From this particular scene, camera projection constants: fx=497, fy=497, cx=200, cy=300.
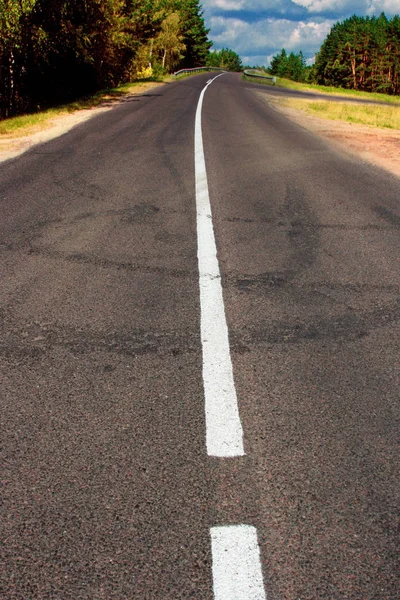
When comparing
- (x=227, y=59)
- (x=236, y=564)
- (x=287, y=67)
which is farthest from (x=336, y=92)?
(x=227, y=59)

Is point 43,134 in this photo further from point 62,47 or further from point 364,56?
point 364,56

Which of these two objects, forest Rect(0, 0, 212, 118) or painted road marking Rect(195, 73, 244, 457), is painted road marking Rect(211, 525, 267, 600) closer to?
painted road marking Rect(195, 73, 244, 457)

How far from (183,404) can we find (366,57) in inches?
3895

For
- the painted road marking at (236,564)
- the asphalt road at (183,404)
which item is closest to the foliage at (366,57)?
the asphalt road at (183,404)

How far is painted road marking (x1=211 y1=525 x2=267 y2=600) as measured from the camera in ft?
5.91

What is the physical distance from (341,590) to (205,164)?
8.92 meters

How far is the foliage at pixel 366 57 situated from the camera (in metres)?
82.7

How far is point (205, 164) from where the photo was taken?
32.5 feet

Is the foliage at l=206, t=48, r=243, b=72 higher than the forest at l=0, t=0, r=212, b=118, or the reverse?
the foliage at l=206, t=48, r=243, b=72

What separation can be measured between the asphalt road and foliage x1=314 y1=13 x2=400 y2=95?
86.8 m

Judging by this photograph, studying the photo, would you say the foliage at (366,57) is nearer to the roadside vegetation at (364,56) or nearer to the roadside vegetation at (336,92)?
the roadside vegetation at (364,56)

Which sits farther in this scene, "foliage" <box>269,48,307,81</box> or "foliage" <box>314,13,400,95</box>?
"foliage" <box>269,48,307,81</box>

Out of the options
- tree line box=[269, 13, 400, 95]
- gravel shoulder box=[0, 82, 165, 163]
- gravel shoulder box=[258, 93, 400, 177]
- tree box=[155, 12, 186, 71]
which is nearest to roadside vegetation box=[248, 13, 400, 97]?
tree line box=[269, 13, 400, 95]

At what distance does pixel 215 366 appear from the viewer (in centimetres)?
321
